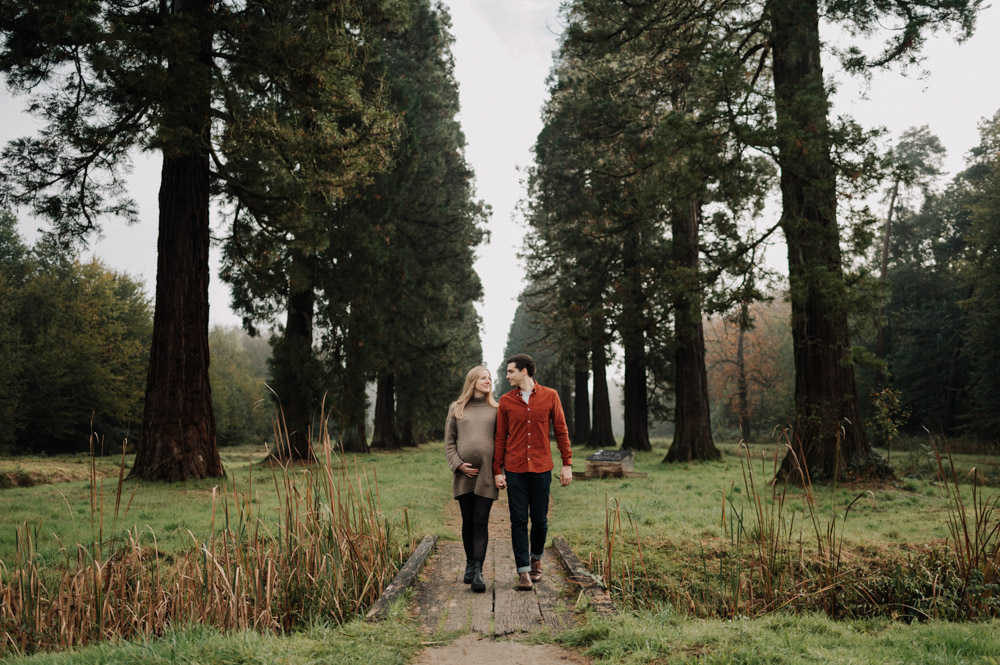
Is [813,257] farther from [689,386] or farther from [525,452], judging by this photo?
[689,386]

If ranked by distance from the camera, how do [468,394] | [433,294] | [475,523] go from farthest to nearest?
[433,294] → [468,394] → [475,523]

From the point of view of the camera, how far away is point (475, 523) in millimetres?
5430

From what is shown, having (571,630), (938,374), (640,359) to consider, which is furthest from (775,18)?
(938,374)

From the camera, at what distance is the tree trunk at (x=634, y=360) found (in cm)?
1930

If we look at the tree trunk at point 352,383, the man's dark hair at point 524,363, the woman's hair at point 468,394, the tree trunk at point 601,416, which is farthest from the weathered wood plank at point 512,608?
the tree trunk at point 601,416

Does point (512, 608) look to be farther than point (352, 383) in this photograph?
No

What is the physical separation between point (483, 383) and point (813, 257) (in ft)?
26.0

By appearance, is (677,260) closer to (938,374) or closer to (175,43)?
(175,43)

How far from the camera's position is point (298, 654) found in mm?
3645

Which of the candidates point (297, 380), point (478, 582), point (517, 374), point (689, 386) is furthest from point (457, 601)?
point (689, 386)

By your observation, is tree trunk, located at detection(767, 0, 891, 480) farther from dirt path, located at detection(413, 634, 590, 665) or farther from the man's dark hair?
dirt path, located at detection(413, 634, 590, 665)

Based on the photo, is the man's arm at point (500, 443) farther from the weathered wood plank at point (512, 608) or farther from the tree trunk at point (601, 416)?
the tree trunk at point (601, 416)

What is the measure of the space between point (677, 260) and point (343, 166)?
35.3 ft

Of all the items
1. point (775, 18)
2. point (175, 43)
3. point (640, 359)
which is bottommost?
point (640, 359)
